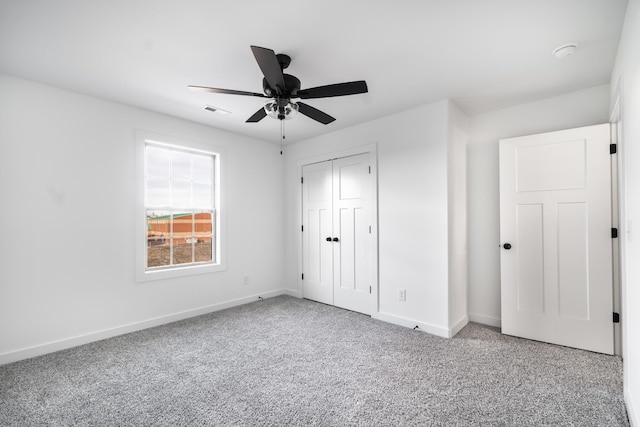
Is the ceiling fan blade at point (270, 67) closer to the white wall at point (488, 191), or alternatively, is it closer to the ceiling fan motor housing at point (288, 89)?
the ceiling fan motor housing at point (288, 89)

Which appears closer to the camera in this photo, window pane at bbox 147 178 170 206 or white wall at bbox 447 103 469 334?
white wall at bbox 447 103 469 334

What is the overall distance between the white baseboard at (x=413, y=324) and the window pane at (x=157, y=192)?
2.97 metres

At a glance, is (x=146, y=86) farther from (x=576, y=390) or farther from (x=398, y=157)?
(x=576, y=390)

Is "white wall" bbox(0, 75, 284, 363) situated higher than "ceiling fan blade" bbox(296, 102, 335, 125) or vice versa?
"ceiling fan blade" bbox(296, 102, 335, 125)

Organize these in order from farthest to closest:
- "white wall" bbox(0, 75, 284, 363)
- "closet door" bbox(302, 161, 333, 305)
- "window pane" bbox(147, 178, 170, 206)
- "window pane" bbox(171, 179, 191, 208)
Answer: "closet door" bbox(302, 161, 333, 305) < "window pane" bbox(171, 179, 191, 208) < "window pane" bbox(147, 178, 170, 206) < "white wall" bbox(0, 75, 284, 363)

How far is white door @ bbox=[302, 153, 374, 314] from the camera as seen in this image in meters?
3.94

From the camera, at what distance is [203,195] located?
163 inches

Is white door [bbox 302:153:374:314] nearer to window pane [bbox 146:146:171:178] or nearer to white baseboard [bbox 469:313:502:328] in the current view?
white baseboard [bbox 469:313:502:328]

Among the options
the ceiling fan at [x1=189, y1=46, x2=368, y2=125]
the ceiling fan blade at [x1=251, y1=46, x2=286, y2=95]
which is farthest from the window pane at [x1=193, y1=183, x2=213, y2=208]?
the ceiling fan blade at [x1=251, y1=46, x2=286, y2=95]

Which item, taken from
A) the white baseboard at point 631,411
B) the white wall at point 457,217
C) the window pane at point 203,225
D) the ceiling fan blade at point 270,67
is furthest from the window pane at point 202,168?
the white baseboard at point 631,411

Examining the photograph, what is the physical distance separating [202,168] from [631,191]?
166 inches

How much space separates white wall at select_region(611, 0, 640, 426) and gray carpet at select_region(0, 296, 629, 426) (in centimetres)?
28

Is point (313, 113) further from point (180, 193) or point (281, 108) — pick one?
point (180, 193)

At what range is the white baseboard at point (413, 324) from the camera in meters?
3.15
